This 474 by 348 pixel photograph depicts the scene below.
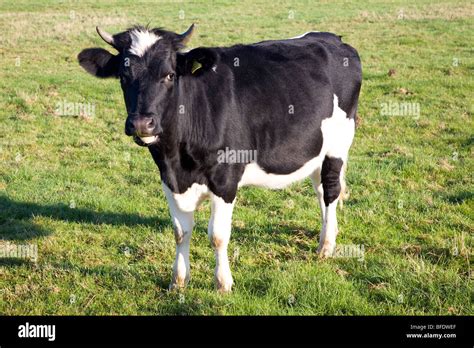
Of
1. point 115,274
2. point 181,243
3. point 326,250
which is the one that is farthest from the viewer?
point 326,250

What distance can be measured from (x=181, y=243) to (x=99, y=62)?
193 centimetres

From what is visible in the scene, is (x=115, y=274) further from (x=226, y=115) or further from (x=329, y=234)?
(x=329, y=234)

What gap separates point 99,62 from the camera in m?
5.33

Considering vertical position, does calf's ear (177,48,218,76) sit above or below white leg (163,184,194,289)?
above

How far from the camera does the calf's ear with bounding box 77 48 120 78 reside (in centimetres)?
529

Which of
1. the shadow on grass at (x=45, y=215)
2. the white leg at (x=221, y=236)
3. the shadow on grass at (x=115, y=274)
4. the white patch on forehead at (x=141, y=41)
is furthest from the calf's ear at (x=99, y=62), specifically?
the shadow on grass at (x=45, y=215)

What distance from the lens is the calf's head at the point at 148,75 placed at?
455cm

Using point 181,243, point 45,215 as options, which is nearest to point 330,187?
point 181,243

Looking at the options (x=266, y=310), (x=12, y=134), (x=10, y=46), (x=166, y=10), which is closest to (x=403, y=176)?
(x=266, y=310)

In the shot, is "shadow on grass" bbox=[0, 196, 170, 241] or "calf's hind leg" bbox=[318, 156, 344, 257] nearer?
"calf's hind leg" bbox=[318, 156, 344, 257]

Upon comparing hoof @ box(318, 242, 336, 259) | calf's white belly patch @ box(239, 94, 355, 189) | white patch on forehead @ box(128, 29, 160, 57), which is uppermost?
white patch on forehead @ box(128, 29, 160, 57)

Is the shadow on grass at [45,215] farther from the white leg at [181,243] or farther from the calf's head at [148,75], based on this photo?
the calf's head at [148,75]

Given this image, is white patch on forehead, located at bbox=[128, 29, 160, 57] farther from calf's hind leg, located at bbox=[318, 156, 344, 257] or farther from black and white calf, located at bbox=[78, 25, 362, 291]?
calf's hind leg, located at bbox=[318, 156, 344, 257]

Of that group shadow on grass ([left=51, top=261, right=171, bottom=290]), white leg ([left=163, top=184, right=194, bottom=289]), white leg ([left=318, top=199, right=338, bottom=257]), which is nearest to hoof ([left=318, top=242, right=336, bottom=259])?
white leg ([left=318, top=199, right=338, bottom=257])
